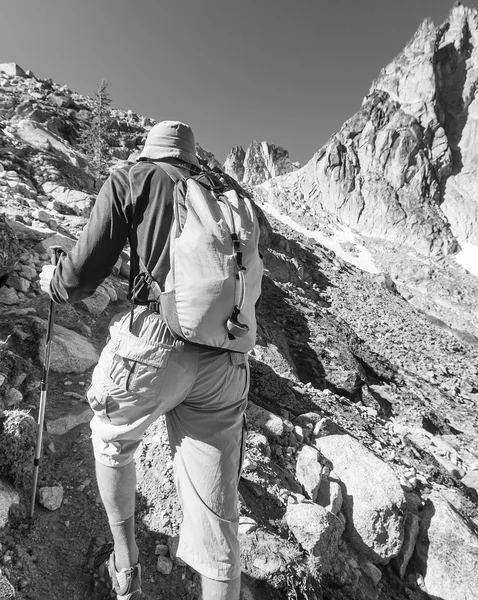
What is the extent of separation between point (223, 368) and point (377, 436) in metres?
7.42

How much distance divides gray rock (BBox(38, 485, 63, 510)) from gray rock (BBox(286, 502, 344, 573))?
2.23m

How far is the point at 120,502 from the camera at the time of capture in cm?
173

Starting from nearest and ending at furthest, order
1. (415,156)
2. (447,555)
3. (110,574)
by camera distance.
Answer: (110,574) → (447,555) → (415,156)

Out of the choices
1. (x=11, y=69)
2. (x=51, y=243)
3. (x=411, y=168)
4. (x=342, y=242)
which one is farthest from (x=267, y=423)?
(x=411, y=168)

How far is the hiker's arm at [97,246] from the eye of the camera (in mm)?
1539

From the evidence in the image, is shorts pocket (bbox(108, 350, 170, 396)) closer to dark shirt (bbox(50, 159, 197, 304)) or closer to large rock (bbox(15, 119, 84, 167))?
dark shirt (bbox(50, 159, 197, 304))

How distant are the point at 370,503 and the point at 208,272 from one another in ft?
13.9

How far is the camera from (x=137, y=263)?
63.5 inches

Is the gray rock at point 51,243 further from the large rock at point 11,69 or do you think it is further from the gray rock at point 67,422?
the large rock at point 11,69

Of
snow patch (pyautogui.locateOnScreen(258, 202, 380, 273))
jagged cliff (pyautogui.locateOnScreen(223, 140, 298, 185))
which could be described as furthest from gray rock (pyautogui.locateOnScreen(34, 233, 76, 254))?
jagged cliff (pyautogui.locateOnScreen(223, 140, 298, 185))

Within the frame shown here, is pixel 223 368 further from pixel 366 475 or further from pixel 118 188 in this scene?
pixel 366 475

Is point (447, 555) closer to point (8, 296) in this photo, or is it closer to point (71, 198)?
point (8, 296)

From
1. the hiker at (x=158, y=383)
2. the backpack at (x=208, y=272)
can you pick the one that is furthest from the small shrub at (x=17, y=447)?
the backpack at (x=208, y=272)

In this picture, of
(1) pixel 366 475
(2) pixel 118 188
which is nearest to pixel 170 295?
(2) pixel 118 188
